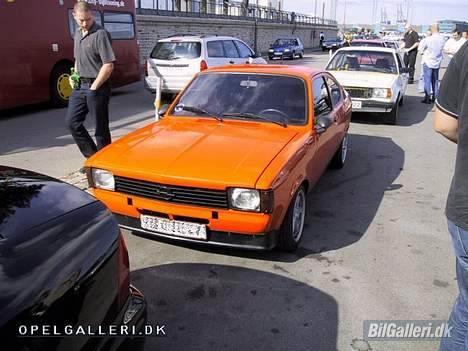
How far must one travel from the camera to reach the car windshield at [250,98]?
4609mm

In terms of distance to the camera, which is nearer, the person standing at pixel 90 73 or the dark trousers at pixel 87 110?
the person standing at pixel 90 73

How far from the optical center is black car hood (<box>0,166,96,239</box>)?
6.23ft

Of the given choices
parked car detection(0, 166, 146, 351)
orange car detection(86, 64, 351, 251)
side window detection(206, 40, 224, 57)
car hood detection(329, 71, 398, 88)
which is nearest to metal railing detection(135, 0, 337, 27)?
side window detection(206, 40, 224, 57)

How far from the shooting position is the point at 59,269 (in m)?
1.71

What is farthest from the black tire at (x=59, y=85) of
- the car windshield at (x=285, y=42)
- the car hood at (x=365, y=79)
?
the car windshield at (x=285, y=42)

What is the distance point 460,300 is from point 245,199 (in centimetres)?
166

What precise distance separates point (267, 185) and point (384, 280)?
1.20m

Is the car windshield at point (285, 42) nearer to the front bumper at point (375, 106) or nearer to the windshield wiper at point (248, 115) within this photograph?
the front bumper at point (375, 106)

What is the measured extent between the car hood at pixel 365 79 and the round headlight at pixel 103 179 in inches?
271

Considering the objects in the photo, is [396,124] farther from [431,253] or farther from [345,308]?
[345,308]

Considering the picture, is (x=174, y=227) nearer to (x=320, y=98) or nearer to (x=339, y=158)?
(x=320, y=98)

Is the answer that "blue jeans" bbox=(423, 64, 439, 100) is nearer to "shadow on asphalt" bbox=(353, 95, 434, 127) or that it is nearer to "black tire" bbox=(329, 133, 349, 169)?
"shadow on asphalt" bbox=(353, 95, 434, 127)

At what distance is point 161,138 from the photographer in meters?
4.25

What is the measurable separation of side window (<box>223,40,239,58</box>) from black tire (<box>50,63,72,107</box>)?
13.1ft
